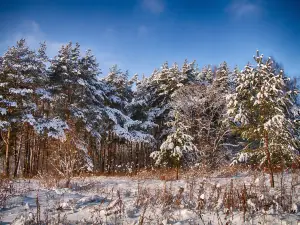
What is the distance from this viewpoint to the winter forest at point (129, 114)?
9.19m

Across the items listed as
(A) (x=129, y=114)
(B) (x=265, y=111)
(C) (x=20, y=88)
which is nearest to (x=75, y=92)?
(C) (x=20, y=88)

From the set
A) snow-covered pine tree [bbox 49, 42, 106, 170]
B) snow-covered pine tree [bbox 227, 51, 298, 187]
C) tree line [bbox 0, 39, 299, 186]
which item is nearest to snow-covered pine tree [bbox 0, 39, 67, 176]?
tree line [bbox 0, 39, 299, 186]

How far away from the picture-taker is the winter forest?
919cm

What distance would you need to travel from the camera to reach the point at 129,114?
26797mm

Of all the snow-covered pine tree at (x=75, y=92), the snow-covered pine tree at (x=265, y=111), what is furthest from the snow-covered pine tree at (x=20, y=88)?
the snow-covered pine tree at (x=265, y=111)

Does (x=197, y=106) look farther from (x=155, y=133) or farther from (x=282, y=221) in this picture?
(x=282, y=221)

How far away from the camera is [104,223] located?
4.42 metres

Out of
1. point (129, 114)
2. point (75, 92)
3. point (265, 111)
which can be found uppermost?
point (75, 92)

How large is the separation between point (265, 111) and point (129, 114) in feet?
62.5

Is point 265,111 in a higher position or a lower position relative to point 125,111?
lower

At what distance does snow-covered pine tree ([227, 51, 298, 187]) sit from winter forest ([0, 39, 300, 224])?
0.04 m

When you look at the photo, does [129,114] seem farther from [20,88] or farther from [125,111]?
[20,88]

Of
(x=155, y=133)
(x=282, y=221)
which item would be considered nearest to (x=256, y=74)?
(x=282, y=221)

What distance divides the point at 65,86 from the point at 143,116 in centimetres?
948
